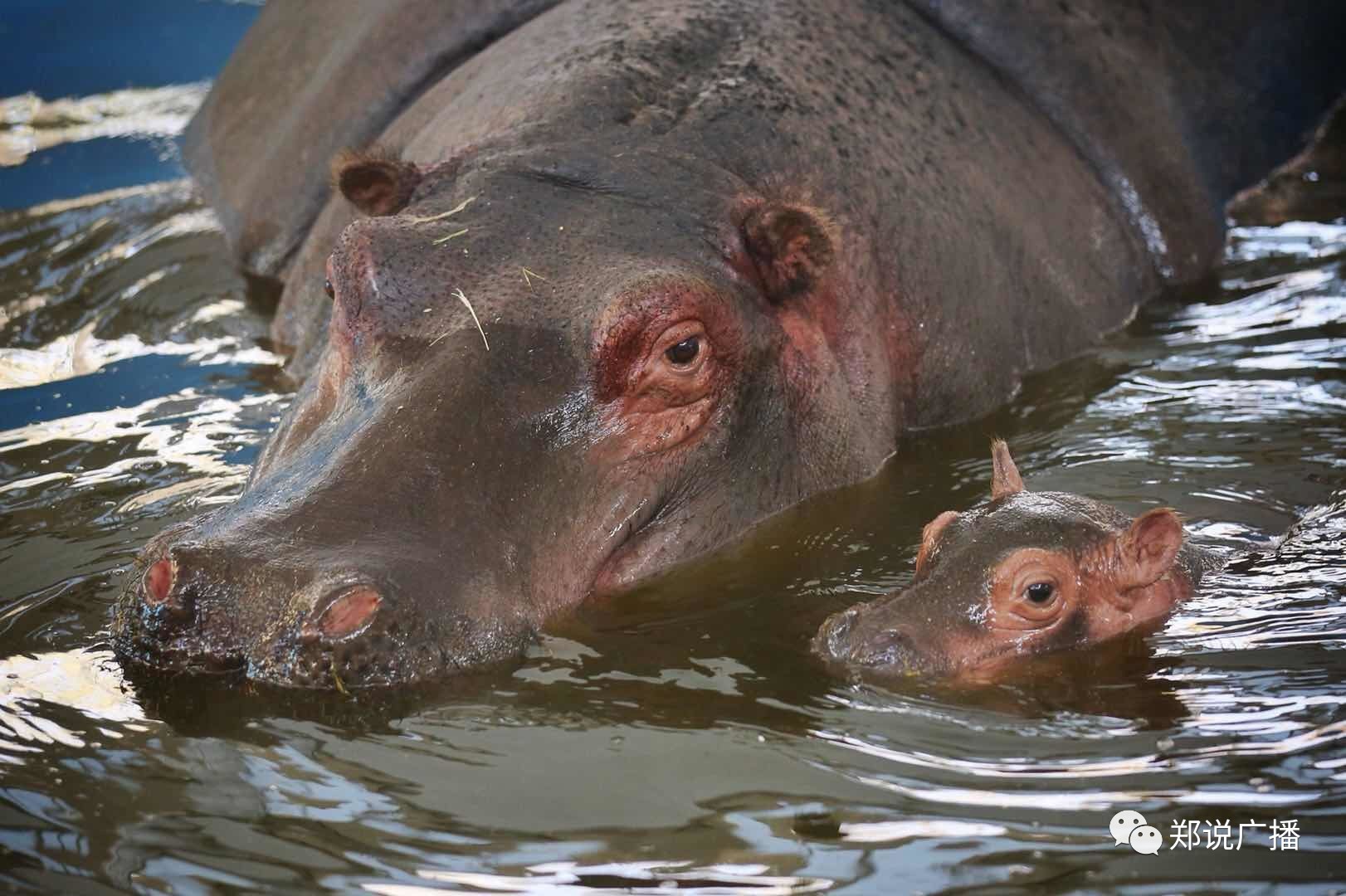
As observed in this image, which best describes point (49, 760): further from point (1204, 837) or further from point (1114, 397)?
point (1114, 397)

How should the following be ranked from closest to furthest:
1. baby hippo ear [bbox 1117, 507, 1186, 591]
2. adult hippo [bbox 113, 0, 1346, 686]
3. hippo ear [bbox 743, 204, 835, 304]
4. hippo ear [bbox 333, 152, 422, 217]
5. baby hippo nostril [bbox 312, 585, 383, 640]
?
baby hippo nostril [bbox 312, 585, 383, 640], adult hippo [bbox 113, 0, 1346, 686], baby hippo ear [bbox 1117, 507, 1186, 591], hippo ear [bbox 743, 204, 835, 304], hippo ear [bbox 333, 152, 422, 217]

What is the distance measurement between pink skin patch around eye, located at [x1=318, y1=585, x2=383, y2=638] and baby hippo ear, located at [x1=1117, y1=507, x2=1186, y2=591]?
167 cm

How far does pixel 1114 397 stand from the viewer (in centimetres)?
576

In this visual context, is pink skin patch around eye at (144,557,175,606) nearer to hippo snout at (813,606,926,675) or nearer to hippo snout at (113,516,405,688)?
hippo snout at (113,516,405,688)

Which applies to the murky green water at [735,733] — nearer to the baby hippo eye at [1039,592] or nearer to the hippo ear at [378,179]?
the baby hippo eye at [1039,592]

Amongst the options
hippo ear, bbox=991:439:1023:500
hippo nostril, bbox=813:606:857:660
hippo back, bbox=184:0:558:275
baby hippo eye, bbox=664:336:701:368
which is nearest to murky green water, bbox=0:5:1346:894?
hippo nostril, bbox=813:606:857:660

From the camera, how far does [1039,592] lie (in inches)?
159

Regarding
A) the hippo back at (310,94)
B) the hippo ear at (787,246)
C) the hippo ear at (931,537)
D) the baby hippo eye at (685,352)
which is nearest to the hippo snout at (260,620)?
the baby hippo eye at (685,352)

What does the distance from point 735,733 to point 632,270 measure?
1.27 metres

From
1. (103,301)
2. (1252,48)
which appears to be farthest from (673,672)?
(1252,48)

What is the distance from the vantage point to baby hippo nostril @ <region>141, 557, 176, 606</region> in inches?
145

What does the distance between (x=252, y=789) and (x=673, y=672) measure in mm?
973

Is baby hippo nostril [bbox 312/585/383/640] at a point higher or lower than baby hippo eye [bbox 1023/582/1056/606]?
higher

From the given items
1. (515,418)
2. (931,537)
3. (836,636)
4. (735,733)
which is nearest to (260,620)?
(515,418)
